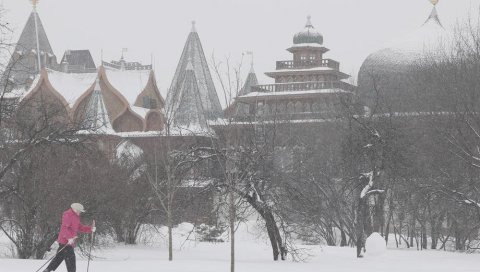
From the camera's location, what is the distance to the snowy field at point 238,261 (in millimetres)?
20922

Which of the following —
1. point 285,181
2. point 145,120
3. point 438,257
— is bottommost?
point 438,257

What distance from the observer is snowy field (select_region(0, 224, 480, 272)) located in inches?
824

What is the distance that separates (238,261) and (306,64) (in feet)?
187

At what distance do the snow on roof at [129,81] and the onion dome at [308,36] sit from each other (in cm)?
1276

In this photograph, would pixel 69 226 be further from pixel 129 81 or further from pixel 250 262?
pixel 129 81

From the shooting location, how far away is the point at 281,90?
2965 inches

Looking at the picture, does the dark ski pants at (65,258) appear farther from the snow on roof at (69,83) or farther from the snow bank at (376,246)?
the snow on roof at (69,83)

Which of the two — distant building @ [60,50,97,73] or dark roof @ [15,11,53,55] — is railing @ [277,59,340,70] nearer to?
distant building @ [60,50,97,73]

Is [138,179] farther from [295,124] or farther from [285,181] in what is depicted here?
[295,124]

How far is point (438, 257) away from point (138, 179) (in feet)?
37.8

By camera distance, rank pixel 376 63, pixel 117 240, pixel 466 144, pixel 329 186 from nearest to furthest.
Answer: pixel 466 144 → pixel 117 240 → pixel 329 186 → pixel 376 63

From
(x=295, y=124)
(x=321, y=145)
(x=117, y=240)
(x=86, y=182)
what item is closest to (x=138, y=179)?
(x=117, y=240)

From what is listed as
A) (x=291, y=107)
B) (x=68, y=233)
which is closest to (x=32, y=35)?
(x=291, y=107)

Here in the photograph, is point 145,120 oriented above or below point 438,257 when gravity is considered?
above
